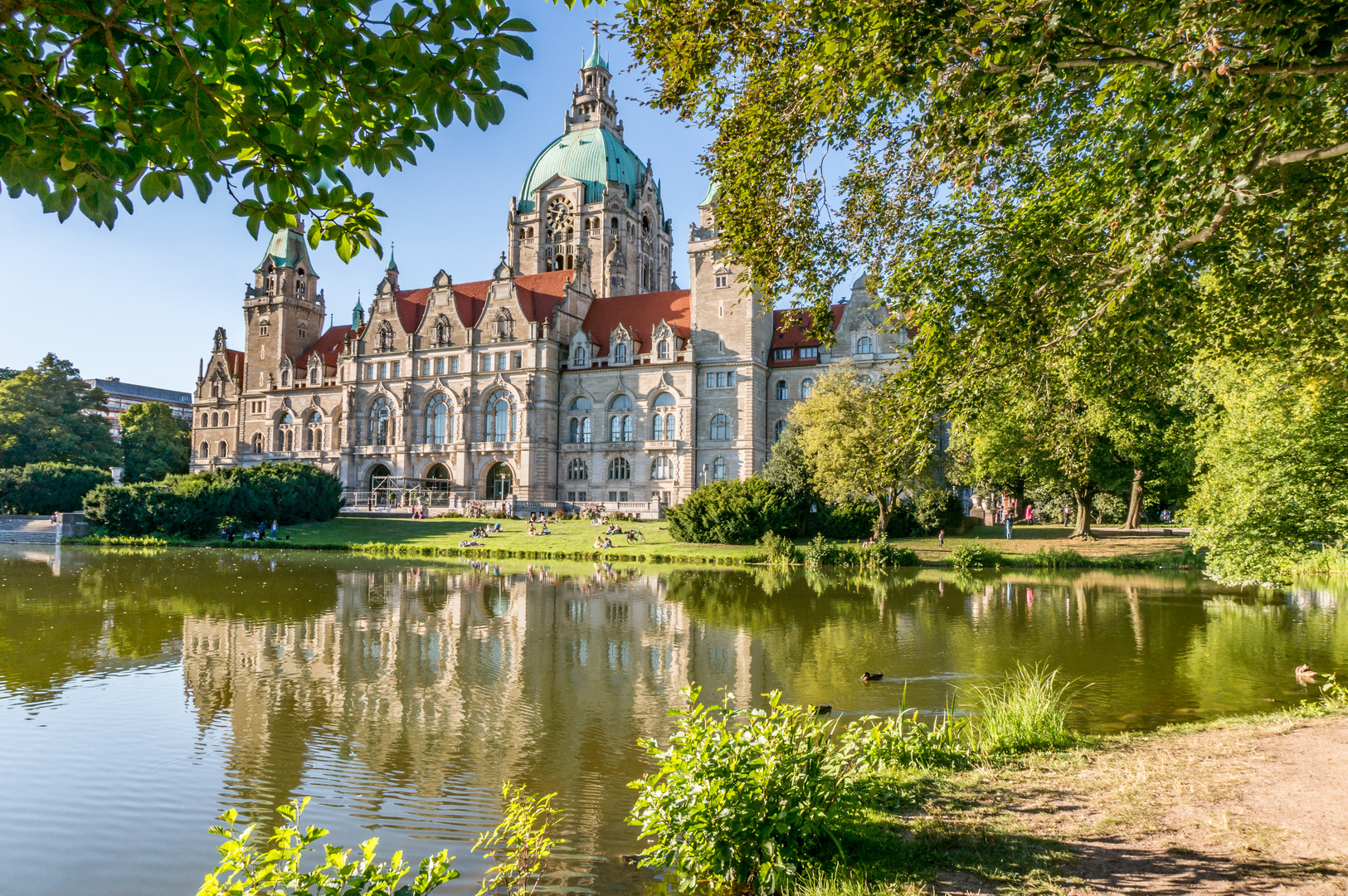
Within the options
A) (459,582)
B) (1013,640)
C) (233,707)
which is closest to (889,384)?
(233,707)

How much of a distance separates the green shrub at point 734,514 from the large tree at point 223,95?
110 ft

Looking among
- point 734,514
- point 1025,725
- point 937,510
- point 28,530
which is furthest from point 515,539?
point 1025,725

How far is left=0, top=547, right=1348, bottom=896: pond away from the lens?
285 inches

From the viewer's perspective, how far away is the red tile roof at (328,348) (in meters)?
68.8

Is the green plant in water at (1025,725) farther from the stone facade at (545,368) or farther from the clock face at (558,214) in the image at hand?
the clock face at (558,214)

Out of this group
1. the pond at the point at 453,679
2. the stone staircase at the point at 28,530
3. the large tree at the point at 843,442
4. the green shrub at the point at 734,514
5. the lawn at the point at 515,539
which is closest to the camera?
the pond at the point at 453,679

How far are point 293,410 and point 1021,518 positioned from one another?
56.1 meters

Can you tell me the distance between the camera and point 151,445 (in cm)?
6900

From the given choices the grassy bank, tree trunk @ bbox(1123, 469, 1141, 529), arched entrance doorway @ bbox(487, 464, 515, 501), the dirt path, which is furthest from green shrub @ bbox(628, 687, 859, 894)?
arched entrance doorway @ bbox(487, 464, 515, 501)

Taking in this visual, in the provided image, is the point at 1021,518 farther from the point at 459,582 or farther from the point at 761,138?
the point at 761,138

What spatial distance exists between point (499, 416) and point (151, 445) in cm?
3277

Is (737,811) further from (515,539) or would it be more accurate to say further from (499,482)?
(499,482)

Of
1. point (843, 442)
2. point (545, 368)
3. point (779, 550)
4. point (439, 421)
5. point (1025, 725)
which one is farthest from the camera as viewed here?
point (439, 421)

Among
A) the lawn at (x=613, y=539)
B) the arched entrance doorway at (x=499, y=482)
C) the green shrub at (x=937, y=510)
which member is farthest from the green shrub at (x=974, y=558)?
the arched entrance doorway at (x=499, y=482)
